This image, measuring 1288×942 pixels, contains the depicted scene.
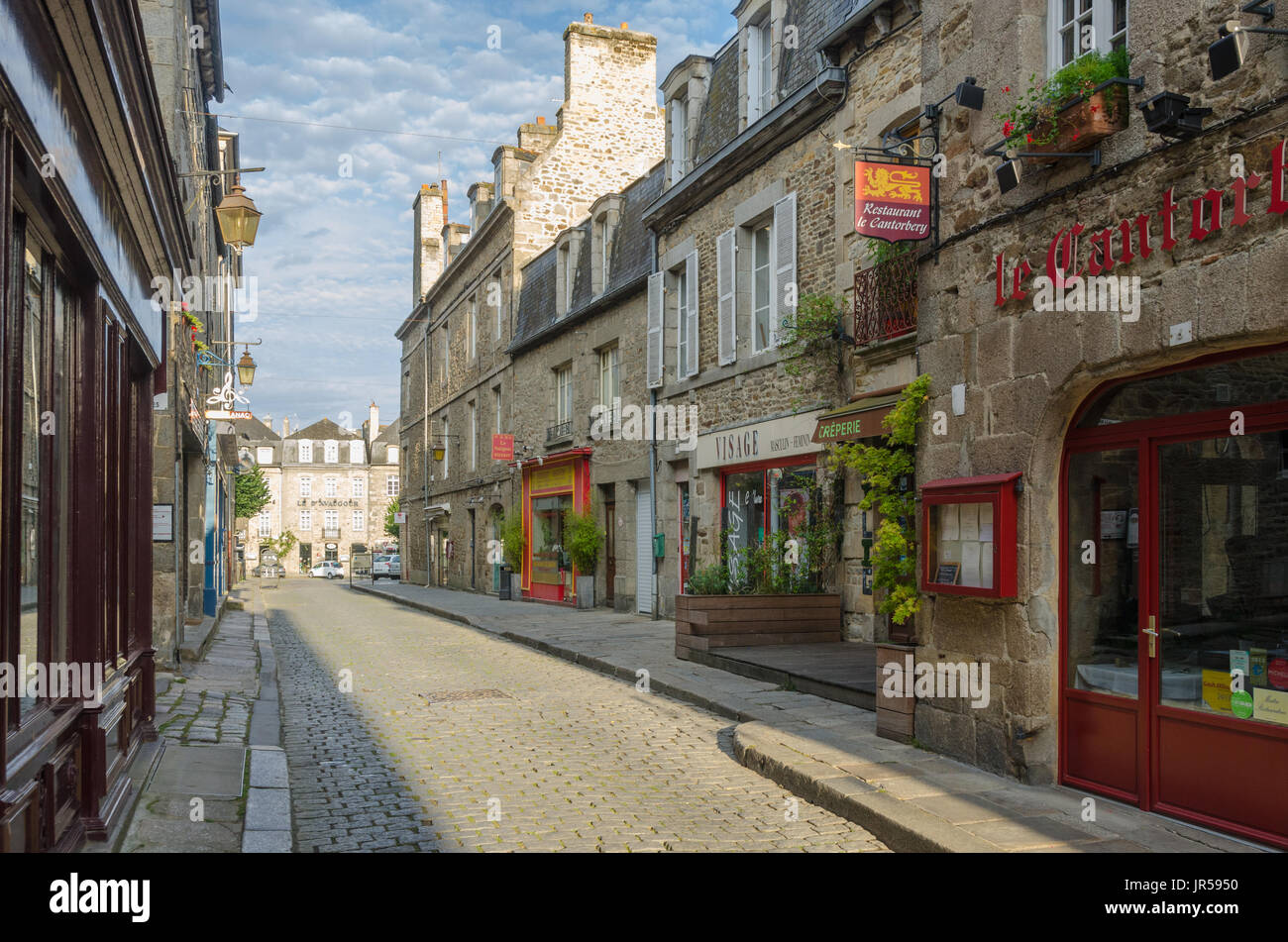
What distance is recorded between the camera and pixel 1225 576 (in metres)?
4.94

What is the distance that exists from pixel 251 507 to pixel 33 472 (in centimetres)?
3941

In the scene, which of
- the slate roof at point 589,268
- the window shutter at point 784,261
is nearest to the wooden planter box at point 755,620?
the window shutter at point 784,261

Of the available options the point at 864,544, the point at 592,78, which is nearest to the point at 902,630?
the point at 864,544

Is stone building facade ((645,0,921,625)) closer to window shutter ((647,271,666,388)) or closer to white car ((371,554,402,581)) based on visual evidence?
window shutter ((647,271,666,388))

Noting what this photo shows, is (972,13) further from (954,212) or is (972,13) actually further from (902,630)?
(902,630)

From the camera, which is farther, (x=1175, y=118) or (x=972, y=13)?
A: (x=972, y=13)

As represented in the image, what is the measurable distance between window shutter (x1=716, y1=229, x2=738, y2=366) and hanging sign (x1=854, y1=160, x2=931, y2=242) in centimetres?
588

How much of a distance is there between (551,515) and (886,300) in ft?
43.4

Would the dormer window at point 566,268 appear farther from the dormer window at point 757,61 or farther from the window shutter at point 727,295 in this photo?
the dormer window at point 757,61

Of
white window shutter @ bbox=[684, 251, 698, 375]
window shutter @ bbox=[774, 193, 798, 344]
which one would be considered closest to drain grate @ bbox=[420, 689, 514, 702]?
window shutter @ bbox=[774, 193, 798, 344]

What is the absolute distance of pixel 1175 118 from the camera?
4.72m

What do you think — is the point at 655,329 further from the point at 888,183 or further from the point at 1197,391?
the point at 1197,391

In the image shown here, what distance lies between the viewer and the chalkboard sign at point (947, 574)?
6320 mm

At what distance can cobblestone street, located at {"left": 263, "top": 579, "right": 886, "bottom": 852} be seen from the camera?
5246mm
